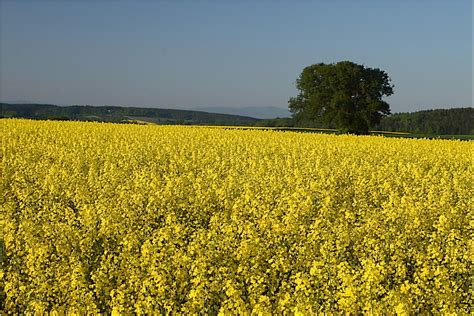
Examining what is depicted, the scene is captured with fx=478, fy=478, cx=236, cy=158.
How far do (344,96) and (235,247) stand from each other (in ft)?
186

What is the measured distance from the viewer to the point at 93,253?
8.78m

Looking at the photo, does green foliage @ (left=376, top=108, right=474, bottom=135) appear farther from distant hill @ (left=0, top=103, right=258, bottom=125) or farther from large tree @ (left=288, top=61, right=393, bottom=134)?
large tree @ (left=288, top=61, right=393, bottom=134)

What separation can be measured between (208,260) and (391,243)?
11.4ft

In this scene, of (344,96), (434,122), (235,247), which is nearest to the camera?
(235,247)

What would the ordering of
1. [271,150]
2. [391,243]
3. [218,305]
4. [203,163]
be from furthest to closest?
[271,150], [203,163], [391,243], [218,305]

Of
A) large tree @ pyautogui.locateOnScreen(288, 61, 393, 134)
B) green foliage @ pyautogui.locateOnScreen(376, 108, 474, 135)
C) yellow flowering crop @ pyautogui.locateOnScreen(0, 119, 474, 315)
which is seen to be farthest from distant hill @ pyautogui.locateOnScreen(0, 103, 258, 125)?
yellow flowering crop @ pyautogui.locateOnScreen(0, 119, 474, 315)

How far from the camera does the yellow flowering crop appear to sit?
6.00 metres

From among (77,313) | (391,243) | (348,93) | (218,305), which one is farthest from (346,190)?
(348,93)

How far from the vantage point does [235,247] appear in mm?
8094

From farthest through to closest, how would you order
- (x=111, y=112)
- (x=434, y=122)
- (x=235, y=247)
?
(x=111, y=112) < (x=434, y=122) < (x=235, y=247)

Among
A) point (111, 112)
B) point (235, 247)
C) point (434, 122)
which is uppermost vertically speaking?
point (111, 112)

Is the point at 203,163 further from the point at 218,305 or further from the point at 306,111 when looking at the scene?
the point at 306,111

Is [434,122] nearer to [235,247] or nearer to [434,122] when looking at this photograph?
[434,122]

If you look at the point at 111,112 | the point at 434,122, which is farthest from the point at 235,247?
the point at 111,112
